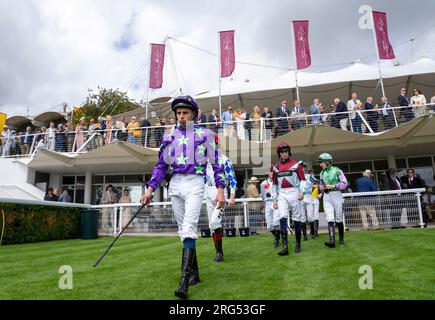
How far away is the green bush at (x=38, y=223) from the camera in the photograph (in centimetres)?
984

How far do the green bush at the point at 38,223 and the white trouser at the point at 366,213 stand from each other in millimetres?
9574

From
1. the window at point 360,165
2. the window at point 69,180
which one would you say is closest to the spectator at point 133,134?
the window at point 69,180

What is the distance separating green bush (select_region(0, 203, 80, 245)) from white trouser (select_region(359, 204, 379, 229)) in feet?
31.4

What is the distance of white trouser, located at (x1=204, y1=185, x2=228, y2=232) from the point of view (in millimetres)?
5855

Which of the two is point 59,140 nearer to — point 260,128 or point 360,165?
point 260,128

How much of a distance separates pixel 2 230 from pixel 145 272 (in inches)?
275

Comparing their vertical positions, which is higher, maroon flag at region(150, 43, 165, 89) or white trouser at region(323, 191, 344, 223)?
maroon flag at region(150, 43, 165, 89)

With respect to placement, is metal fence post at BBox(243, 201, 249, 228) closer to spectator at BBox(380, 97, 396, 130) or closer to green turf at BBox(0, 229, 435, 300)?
green turf at BBox(0, 229, 435, 300)

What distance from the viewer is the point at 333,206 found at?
23.4 ft

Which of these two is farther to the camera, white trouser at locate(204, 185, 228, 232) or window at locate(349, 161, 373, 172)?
window at locate(349, 161, 373, 172)

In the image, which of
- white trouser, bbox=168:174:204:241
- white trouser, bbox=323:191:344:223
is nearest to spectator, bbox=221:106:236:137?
white trouser, bbox=323:191:344:223

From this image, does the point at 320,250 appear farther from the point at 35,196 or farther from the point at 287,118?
the point at 35,196

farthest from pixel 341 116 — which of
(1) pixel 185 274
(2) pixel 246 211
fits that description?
(1) pixel 185 274

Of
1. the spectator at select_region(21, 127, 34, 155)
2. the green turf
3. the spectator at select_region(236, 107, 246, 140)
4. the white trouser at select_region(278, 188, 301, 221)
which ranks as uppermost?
the spectator at select_region(21, 127, 34, 155)
